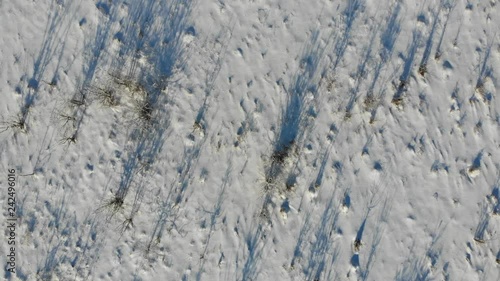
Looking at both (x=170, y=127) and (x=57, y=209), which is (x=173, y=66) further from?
(x=57, y=209)

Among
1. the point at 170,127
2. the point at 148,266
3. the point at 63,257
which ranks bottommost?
the point at 63,257

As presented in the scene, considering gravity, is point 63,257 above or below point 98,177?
below

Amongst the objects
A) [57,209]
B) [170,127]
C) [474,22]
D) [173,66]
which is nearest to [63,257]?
[57,209]

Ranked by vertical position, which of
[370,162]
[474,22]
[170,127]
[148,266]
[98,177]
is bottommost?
[148,266]

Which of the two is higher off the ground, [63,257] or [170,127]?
[170,127]

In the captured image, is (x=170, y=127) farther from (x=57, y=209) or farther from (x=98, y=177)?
(x=57, y=209)

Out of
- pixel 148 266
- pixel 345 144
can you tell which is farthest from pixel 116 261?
pixel 345 144
